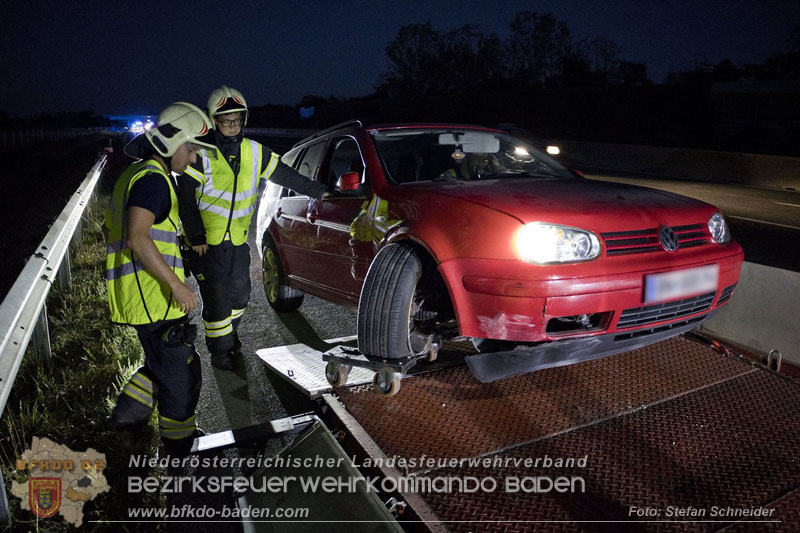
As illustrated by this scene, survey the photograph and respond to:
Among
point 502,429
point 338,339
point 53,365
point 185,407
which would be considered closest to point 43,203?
point 53,365

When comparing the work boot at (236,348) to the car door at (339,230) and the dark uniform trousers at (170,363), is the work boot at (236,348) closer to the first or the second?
the car door at (339,230)

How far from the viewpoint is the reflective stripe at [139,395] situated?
9.64 feet

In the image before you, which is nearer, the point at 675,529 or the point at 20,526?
the point at 675,529

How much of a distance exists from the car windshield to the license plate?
126 centimetres

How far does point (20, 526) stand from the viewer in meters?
2.57

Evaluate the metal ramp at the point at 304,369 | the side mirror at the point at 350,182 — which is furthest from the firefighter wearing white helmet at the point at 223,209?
the side mirror at the point at 350,182

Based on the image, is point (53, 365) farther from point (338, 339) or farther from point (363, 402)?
point (363, 402)

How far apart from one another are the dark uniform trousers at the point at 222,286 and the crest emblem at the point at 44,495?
147cm

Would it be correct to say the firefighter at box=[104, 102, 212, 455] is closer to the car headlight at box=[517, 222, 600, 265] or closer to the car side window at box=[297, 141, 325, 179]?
the car headlight at box=[517, 222, 600, 265]


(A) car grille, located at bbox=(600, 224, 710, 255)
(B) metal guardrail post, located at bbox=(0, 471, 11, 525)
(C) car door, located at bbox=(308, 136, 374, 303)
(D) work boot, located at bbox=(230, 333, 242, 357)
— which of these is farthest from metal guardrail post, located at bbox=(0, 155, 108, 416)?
(A) car grille, located at bbox=(600, 224, 710, 255)

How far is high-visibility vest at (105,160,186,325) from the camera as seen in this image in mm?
2805

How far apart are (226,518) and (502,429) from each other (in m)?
1.33

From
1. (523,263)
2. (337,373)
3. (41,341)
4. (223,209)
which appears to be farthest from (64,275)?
(523,263)

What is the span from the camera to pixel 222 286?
159 inches
